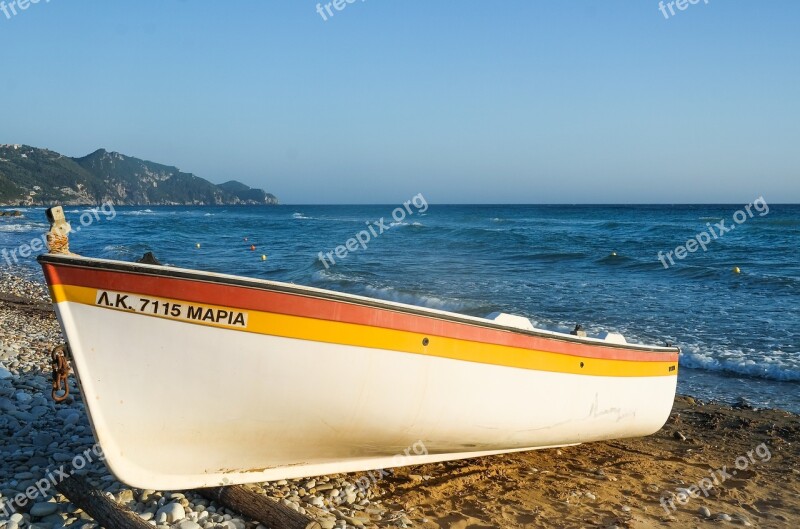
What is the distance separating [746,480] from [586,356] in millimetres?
2090

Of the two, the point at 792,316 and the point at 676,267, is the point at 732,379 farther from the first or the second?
the point at 676,267

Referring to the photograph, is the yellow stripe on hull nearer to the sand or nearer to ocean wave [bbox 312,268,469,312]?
the sand

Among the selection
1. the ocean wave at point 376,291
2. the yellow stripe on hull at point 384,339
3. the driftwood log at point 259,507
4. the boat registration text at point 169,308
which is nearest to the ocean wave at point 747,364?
the ocean wave at point 376,291

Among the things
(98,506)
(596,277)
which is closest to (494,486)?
(98,506)

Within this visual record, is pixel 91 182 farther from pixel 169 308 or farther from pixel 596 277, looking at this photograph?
pixel 169 308

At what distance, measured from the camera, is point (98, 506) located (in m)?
4.33

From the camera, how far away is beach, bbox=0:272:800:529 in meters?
4.75

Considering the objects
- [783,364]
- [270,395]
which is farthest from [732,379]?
[270,395]

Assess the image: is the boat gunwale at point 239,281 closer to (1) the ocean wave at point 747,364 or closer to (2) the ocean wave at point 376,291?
(1) the ocean wave at point 747,364

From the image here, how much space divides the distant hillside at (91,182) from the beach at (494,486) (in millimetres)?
116557

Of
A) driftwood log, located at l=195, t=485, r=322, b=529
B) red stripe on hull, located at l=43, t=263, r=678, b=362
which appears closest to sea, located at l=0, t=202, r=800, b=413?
red stripe on hull, located at l=43, t=263, r=678, b=362

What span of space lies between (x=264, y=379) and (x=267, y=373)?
55mm

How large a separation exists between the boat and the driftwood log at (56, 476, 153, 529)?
8.2 inches

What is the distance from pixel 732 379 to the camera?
10391 mm
